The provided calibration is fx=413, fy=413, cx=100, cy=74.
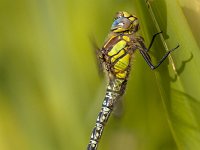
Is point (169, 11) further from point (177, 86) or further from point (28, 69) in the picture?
point (28, 69)

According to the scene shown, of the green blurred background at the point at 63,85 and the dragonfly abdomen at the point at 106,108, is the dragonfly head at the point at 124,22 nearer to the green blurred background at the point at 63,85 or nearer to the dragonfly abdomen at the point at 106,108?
the green blurred background at the point at 63,85

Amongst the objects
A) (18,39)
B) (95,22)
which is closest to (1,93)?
(18,39)

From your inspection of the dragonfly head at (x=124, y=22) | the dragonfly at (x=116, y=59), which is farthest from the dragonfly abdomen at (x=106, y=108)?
the dragonfly head at (x=124, y=22)

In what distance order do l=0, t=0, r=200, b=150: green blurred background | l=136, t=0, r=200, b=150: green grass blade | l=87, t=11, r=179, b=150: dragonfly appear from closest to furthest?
l=136, t=0, r=200, b=150: green grass blade, l=0, t=0, r=200, b=150: green blurred background, l=87, t=11, r=179, b=150: dragonfly

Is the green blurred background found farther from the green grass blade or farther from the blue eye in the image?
the green grass blade

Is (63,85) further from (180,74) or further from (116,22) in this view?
(180,74)

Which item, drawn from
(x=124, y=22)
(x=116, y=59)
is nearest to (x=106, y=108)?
(x=116, y=59)

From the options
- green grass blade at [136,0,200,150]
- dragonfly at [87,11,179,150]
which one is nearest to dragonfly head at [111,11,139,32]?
dragonfly at [87,11,179,150]
